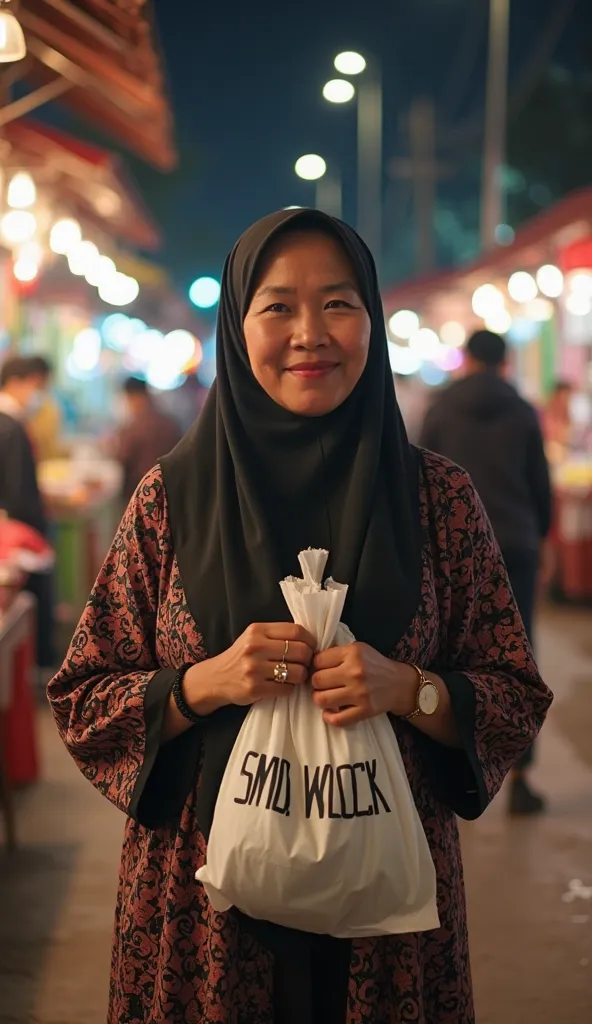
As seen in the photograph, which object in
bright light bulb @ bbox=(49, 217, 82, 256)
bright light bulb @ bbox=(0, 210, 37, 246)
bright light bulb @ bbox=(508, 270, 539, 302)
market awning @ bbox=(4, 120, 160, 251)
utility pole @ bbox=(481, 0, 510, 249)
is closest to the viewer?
bright light bulb @ bbox=(0, 210, 37, 246)

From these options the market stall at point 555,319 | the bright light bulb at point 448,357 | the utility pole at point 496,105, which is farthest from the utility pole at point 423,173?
the utility pole at point 496,105

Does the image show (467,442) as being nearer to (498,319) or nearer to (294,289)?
(294,289)

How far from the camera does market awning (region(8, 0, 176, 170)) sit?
5.61 metres

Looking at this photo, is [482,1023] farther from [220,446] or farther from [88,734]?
[220,446]

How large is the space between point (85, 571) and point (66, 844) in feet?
16.0

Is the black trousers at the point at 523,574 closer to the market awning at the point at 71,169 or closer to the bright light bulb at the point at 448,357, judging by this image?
the market awning at the point at 71,169

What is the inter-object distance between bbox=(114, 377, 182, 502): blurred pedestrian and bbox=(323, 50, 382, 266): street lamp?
776 centimetres

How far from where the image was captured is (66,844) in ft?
15.1

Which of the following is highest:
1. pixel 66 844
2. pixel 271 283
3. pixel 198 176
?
pixel 198 176

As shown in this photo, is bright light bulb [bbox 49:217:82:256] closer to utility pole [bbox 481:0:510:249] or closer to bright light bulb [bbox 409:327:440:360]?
utility pole [bbox 481:0:510:249]

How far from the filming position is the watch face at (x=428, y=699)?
1.83 meters

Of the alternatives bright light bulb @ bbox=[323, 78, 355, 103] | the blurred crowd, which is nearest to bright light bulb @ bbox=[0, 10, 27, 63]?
the blurred crowd

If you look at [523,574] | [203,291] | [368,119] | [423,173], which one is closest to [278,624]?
[523,574]

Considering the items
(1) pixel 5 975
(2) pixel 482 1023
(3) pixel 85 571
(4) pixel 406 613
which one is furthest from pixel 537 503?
(3) pixel 85 571
